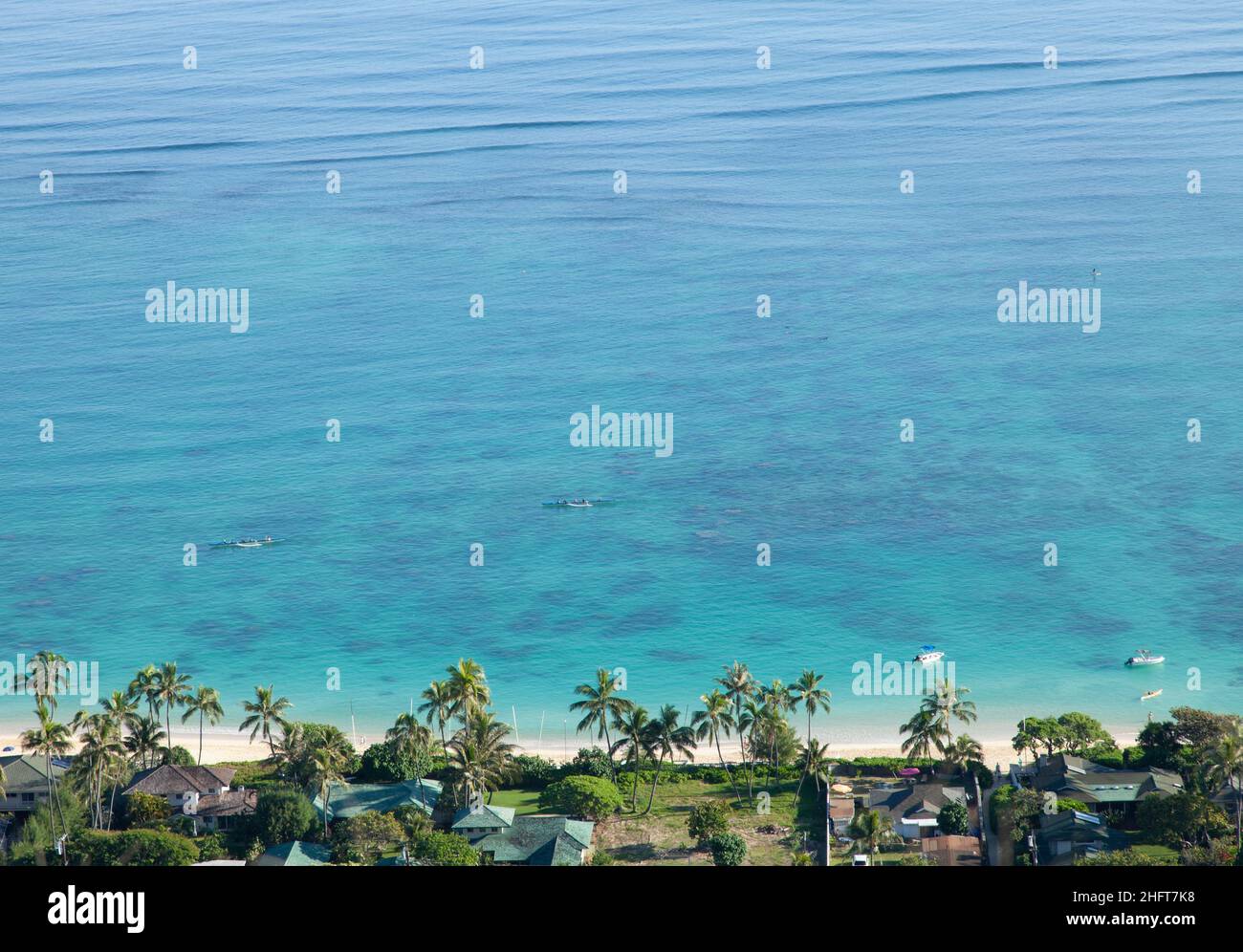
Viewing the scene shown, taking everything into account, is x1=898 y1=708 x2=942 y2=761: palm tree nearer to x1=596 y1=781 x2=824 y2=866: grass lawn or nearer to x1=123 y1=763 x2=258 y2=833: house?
x1=596 y1=781 x2=824 y2=866: grass lawn

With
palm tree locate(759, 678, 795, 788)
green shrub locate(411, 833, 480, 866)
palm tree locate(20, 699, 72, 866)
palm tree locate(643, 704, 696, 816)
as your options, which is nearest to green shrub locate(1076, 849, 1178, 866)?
palm tree locate(759, 678, 795, 788)

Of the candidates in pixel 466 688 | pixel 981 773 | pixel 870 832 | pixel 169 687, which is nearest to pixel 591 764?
pixel 466 688

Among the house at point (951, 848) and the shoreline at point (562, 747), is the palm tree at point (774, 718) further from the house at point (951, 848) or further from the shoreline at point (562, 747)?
the house at point (951, 848)

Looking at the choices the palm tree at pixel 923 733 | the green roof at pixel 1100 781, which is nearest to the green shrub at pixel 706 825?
the palm tree at pixel 923 733

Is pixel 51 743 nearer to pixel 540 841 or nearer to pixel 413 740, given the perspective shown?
pixel 413 740

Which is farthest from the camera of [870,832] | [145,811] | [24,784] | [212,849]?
[24,784]
